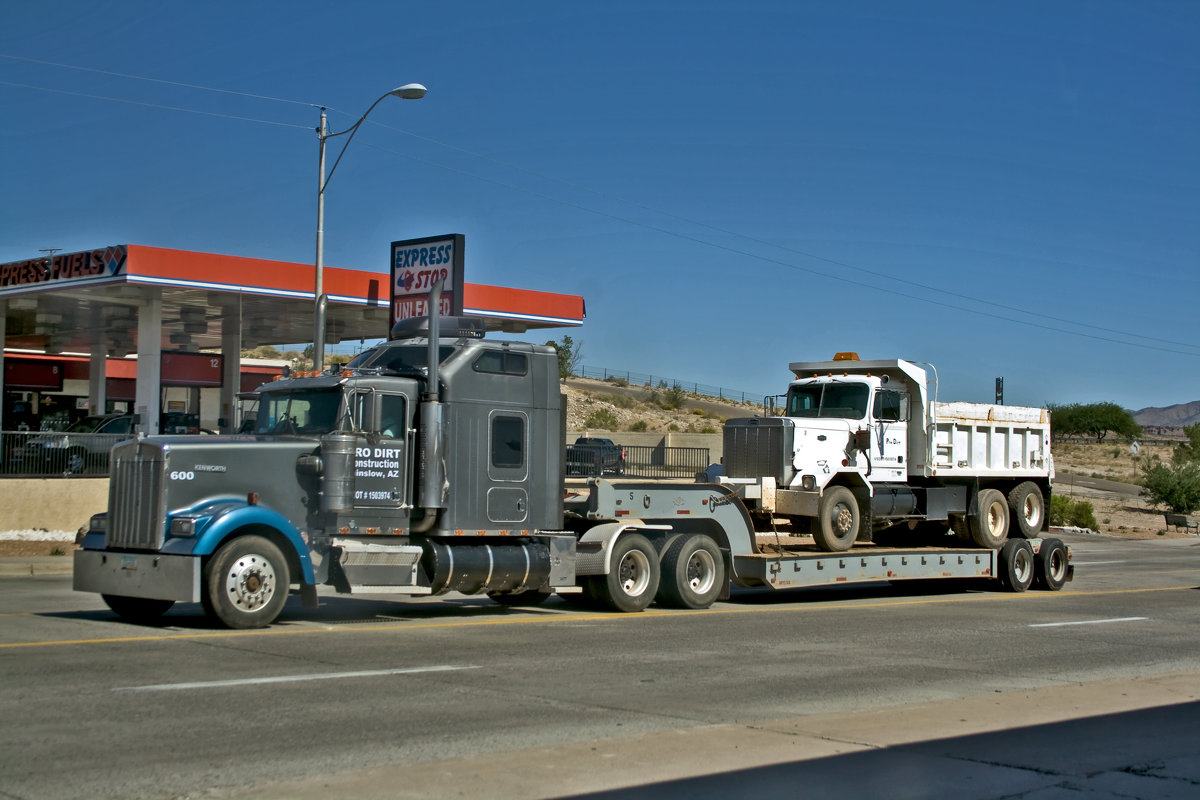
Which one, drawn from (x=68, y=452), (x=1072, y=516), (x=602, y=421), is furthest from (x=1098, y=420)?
(x=68, y=452)

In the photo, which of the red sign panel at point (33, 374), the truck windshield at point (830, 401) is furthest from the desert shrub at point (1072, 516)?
the red sign panel at point (33, 374)

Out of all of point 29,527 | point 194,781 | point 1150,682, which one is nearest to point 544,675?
point 194,781

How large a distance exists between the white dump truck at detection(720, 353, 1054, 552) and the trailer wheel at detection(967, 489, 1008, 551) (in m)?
A: 0.02

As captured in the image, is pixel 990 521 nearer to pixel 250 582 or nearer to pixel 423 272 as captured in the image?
pixel 250 582

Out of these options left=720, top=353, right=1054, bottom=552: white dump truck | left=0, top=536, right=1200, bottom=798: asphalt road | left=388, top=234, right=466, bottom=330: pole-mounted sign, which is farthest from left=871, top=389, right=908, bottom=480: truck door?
left=388, top=234, right=466, bottom=330: pole-mounted sign

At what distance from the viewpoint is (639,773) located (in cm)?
681

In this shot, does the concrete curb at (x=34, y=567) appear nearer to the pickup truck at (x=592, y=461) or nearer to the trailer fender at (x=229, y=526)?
the trailer fender at (x=229, y=526)

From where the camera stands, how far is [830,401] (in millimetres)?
19219

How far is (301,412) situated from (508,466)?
2.51 m

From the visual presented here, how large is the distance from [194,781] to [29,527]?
18485mm

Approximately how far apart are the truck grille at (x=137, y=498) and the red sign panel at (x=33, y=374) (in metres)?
35.5

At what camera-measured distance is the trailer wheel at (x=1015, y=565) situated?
20.2 metres

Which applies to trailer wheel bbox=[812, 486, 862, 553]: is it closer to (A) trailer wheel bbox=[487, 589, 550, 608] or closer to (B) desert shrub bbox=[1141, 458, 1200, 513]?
(A) trailer wheel bbox=[487, 589, 550, 608]

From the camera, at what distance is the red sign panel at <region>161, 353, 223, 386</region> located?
37.8 meters
